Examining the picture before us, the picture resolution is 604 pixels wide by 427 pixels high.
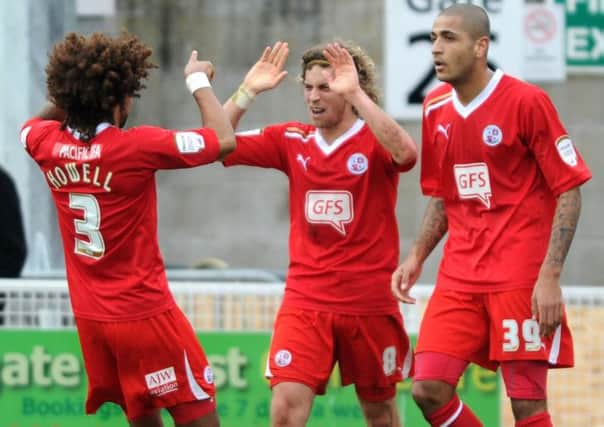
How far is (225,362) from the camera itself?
8.45m

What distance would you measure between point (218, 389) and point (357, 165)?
1.81m

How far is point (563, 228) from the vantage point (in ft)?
21.5

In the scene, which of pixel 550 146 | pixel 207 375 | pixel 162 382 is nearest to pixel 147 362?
pixel 162 382

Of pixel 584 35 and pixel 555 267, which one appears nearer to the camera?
pixel 555 267

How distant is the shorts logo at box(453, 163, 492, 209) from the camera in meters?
6.77

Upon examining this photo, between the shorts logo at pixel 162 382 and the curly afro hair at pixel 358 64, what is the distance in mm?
1559

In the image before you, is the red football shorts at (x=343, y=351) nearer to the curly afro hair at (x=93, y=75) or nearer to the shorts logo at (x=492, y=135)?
the shorts logo at (x=492, y=135)

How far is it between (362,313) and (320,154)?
0.72 m

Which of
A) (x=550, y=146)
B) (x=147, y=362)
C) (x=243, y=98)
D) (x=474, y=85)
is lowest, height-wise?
(x=147, y=362)

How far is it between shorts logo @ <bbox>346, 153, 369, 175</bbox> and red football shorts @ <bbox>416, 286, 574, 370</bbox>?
2.12 feet

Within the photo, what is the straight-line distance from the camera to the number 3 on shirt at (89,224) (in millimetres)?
6516

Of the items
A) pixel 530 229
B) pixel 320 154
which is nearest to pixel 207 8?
pixel 320 154

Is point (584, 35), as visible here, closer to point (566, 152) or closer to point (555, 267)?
point (566, 152)

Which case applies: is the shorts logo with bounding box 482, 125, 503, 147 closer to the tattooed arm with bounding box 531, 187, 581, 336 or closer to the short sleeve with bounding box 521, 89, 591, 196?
the short sleeve with bounding box 521, 89, 591, 196
